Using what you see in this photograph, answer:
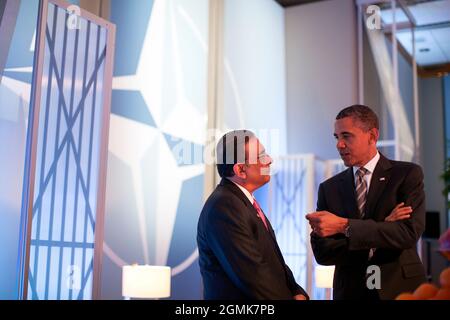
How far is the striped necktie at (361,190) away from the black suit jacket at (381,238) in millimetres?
20

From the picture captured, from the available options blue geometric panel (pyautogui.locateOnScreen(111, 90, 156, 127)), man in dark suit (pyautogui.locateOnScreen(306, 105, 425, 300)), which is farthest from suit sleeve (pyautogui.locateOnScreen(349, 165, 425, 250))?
blue geometric panel (pyautogui.locateOnScreen(111, 90, 156, 127))

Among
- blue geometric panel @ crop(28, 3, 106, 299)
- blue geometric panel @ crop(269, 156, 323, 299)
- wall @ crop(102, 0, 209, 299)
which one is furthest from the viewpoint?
blue geometric panel @ crop(269, 156, 323, 299)

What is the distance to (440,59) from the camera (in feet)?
28.2

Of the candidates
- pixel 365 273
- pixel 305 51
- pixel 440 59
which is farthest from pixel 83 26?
pixel 440 59

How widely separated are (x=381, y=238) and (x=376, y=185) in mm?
307

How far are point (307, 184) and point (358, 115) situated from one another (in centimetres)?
402

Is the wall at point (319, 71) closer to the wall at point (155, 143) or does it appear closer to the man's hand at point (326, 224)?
the wall at point (155, 143)

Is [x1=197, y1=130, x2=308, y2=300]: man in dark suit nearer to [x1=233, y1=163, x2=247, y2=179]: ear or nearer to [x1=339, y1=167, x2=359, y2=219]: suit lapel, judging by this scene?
[x1=233, y1=163, x2=247, y2=179]: ear

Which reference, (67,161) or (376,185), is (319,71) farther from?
(376,185)

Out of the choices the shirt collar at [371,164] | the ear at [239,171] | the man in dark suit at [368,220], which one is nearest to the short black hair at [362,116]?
the man in dark suit at [368,220]

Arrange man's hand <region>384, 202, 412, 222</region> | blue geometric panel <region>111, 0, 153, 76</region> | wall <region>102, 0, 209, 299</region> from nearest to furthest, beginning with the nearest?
man's hand <region>384, 202, 412, 222</region>, wall <region>102, 0, 209, 299</region>, blue geometric panel <region>111, 0, 153, 76</region>

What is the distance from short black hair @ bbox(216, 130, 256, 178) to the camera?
105 inches

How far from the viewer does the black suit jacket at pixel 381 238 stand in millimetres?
2387

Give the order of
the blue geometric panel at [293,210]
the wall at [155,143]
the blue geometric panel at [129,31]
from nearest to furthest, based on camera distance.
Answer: the wall at [155,143] < the blue geometric panel at [129,31] < the blue geometric panel at [293,210]
